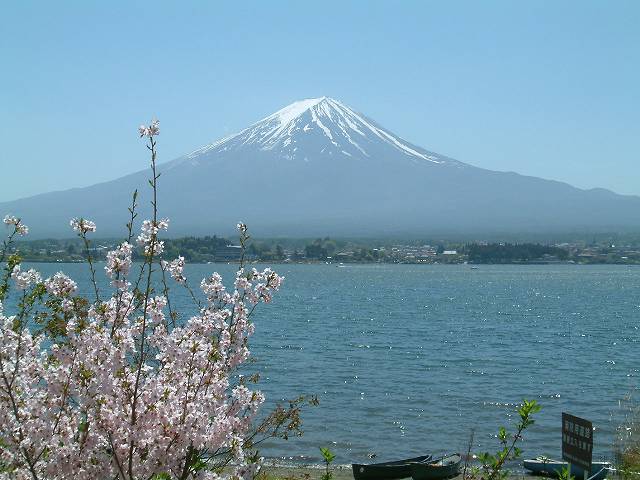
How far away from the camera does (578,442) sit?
6.67 meters

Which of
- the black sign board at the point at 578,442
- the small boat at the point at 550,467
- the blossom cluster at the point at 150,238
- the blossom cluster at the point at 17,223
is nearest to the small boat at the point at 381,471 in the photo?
the small boat at the point at 550,467

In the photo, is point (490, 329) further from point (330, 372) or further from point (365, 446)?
point (365, 446)

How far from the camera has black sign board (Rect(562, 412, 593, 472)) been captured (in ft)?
21.4

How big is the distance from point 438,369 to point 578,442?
21.1 m

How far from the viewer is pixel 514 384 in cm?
2484

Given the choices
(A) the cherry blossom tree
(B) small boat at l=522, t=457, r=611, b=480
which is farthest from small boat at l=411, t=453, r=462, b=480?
(A) the cherry blossom tree

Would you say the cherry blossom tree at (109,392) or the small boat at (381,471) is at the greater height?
the cherry blossom tree at (109,392)

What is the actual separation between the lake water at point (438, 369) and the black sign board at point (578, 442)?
25.1 feet

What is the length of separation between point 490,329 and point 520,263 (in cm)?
10678

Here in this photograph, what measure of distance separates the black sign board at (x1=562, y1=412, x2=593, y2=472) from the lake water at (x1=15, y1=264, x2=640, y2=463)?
765cm

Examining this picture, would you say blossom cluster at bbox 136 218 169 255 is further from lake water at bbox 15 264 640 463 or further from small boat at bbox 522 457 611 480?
lake water at bbox 15 264 640 463

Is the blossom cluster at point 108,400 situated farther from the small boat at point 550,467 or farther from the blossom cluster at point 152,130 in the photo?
the small boat at point 550,467

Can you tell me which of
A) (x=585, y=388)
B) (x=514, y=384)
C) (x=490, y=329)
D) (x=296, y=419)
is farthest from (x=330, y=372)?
(x=296, y=419)

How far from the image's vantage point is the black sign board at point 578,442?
257 inches
